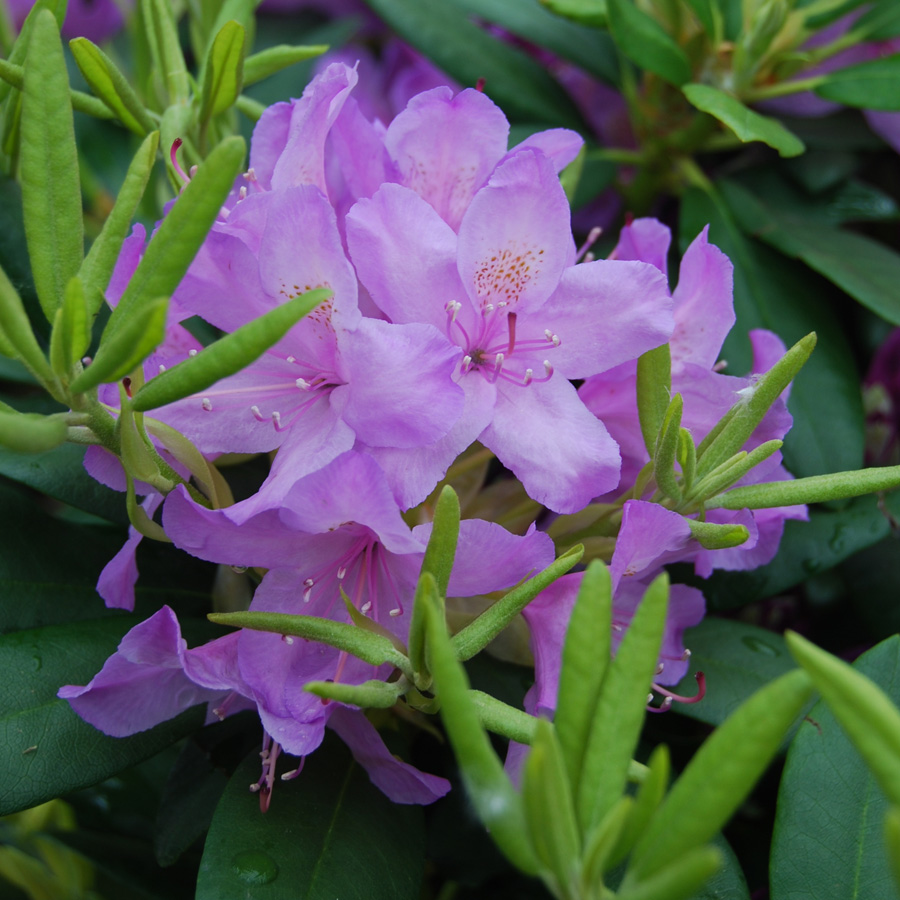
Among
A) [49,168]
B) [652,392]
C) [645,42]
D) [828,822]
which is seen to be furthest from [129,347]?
[645,42]

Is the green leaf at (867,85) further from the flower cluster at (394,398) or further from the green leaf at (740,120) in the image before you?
the flower cluster at (394,398)

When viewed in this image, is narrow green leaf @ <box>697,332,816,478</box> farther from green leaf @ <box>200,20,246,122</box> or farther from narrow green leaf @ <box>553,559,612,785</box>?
green leaf @ <box>200,20,246,122</box>

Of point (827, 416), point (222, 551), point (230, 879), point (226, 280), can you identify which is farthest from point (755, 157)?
point (230, 879)

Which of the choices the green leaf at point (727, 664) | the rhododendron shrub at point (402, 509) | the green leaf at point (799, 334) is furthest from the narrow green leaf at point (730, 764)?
the green leaf at point (799, 334)

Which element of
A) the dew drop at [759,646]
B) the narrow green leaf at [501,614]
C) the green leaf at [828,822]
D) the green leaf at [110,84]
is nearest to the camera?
the narrow green leaf at [501,614]

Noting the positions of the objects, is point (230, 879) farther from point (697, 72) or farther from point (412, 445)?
point (697, 72)

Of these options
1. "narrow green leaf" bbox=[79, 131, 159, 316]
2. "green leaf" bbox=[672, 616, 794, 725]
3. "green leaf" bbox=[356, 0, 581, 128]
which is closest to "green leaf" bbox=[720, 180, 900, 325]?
"green leaf" bbox=[356, 0, 581, 128]
